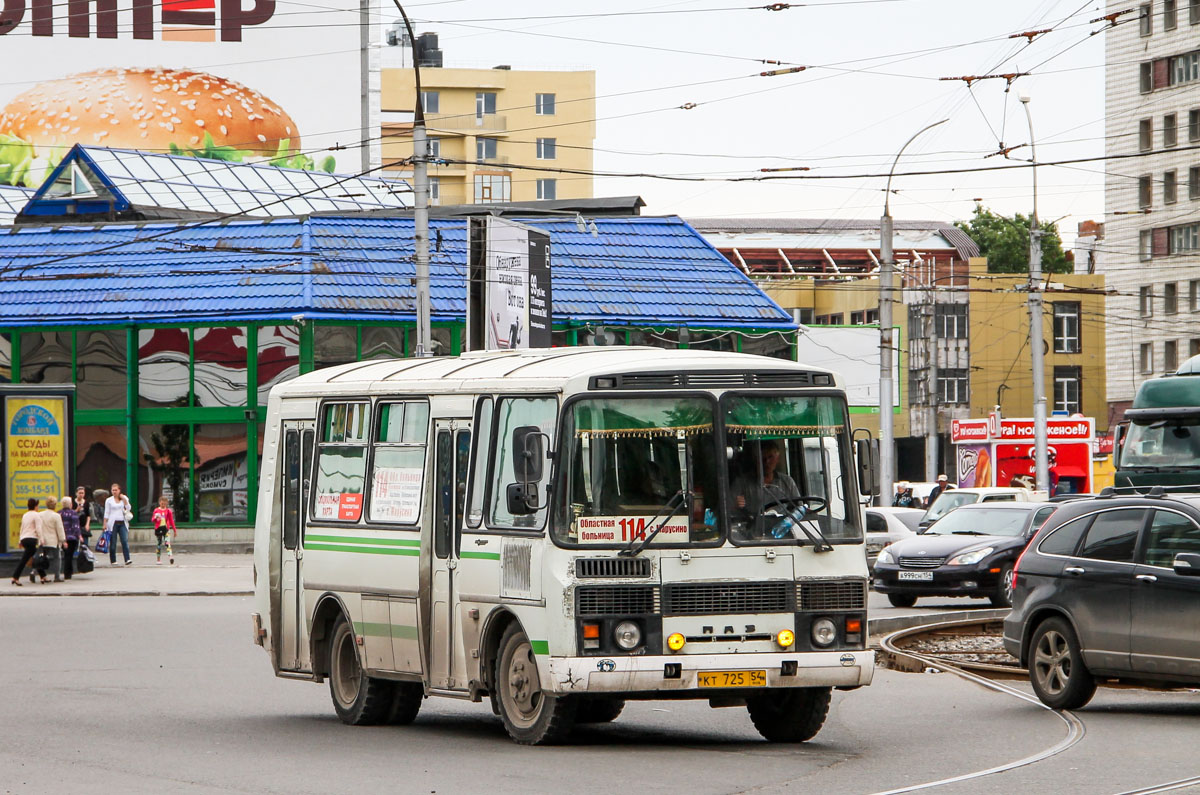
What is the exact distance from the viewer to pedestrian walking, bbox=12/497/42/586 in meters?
32.5

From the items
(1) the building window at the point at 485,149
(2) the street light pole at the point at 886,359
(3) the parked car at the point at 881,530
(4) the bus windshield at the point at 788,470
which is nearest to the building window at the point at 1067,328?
(1) the building window at the point at 485,149

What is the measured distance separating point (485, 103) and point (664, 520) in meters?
97.4

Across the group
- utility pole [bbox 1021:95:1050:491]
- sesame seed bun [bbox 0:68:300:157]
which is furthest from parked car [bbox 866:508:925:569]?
sesame seed bun [bbox 0:68:300:157]

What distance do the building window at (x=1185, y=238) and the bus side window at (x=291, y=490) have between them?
68.7m

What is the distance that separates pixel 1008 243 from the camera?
10669 centimetres

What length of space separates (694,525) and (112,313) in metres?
32.6

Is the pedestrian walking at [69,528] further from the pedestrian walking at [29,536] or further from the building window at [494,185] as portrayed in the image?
the building window at [494,185]

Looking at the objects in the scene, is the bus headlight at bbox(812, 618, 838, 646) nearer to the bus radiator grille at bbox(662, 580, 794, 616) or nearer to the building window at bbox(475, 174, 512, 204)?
the bus radiator grille at bbox(662, 580, 794, 616)

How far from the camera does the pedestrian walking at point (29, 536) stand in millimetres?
32531

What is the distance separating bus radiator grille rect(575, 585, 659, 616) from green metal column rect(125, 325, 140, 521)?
32.3 meters

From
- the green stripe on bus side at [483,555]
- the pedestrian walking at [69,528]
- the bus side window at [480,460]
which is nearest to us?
the green stripe on bus side at [483,555]

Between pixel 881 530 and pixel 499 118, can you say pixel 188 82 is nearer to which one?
pixel 499 118

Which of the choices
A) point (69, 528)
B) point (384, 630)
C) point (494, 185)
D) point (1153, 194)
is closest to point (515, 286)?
point (69, 528)

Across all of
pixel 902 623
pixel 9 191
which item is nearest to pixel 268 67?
pixel 9 191
